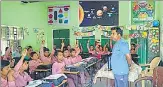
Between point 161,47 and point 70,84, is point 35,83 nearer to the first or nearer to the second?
point 70,84

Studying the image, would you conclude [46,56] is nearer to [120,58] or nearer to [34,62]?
[34,62]

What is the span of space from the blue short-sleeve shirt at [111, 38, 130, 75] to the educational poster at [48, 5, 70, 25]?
0.36 meters

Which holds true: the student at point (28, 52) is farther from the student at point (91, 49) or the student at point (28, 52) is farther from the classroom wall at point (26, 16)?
the student at point (91, 49)

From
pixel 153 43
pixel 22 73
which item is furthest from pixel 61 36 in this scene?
pixel 153 43

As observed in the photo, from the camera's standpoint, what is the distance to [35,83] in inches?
62.8

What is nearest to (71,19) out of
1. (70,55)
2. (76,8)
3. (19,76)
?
(76,8)

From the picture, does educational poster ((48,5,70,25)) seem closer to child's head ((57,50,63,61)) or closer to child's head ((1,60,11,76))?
child's head ((57,50,63,61))

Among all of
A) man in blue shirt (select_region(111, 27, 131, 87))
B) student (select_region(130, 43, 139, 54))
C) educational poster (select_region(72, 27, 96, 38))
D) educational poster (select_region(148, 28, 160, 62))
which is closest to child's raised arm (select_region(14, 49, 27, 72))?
educational poster (select_region(72, 27, 96, 38))

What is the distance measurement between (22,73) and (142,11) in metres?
0.86

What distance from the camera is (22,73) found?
1618 mm

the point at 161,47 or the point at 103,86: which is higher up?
the point at 161,47

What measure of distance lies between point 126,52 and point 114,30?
161mm

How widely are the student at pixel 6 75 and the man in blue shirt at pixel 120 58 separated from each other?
0.65 m

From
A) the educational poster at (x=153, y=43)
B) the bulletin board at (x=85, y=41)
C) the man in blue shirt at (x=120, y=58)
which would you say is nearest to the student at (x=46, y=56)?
the bulletin board at (x=85, y=41)
